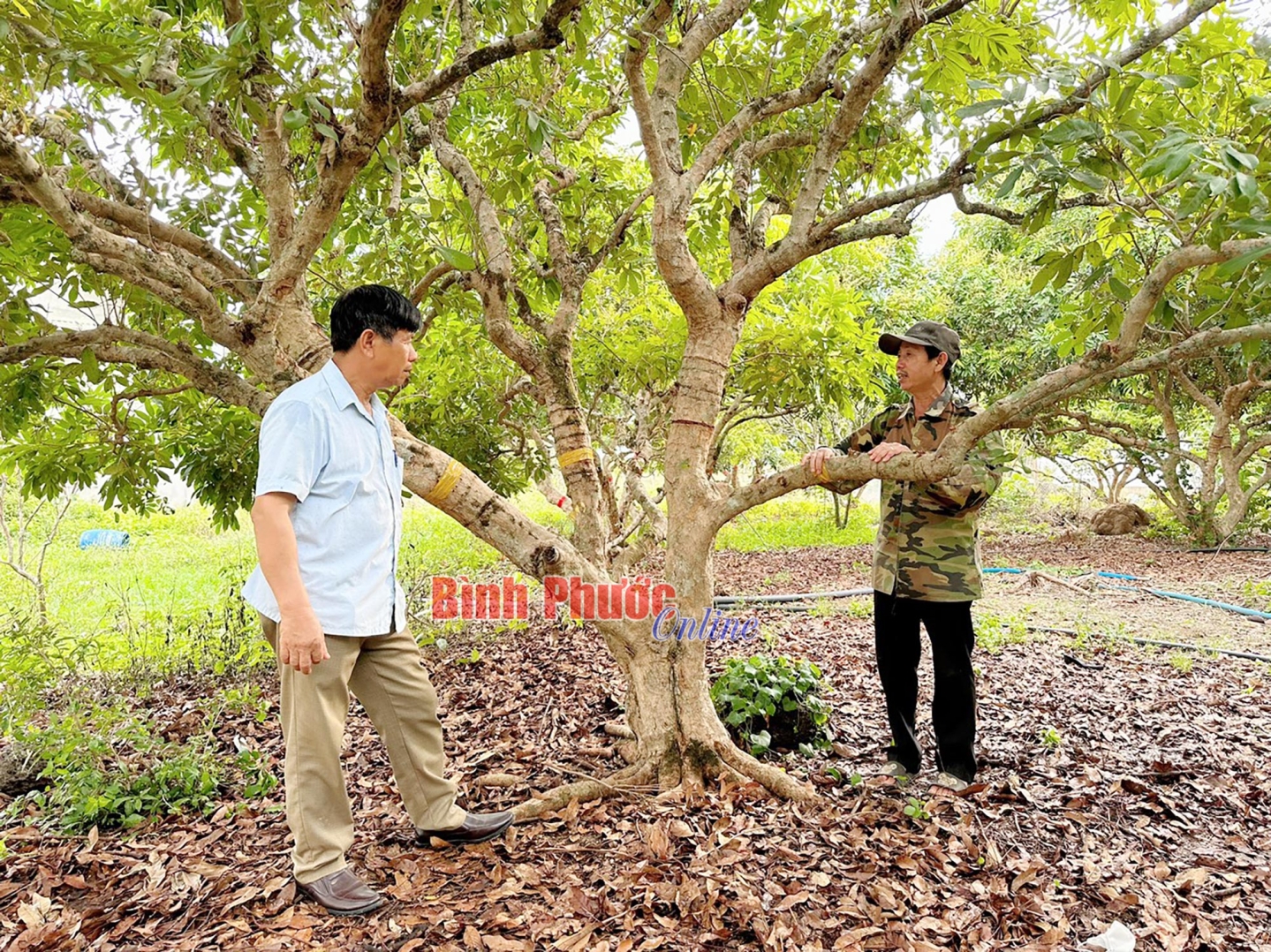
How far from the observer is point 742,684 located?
3146 mm

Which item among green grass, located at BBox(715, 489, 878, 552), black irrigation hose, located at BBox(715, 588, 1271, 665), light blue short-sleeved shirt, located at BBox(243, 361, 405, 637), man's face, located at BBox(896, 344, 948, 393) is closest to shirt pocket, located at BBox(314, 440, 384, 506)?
light blue short-sleeved shirt, located at BBox(243, 361, 405, 637)

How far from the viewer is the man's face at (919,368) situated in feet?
8.87

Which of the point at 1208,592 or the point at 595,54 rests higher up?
the point at 595,54

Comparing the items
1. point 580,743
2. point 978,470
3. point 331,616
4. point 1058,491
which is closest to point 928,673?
point 580,743

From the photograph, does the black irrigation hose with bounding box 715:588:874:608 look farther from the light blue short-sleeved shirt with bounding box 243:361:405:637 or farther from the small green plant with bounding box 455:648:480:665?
the light blue short-sleeved shirt with bounding box 243:361:405:637

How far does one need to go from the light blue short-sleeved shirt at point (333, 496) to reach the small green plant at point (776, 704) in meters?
1.53

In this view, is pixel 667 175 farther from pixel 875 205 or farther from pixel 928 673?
pixel 928 673

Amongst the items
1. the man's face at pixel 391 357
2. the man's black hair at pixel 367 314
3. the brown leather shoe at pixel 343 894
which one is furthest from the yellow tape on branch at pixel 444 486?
the brown leather shoe at pixel 343 894

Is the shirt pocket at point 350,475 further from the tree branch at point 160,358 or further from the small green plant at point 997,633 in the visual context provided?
the small green plant at point 997,633

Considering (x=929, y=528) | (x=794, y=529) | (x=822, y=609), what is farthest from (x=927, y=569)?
(x=794, y=529)

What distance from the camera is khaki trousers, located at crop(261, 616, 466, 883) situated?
2.07 metres

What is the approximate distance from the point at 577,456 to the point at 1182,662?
12.3ft

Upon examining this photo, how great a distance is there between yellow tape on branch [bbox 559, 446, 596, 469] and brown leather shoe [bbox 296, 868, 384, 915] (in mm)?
1890

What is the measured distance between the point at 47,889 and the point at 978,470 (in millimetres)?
3035
